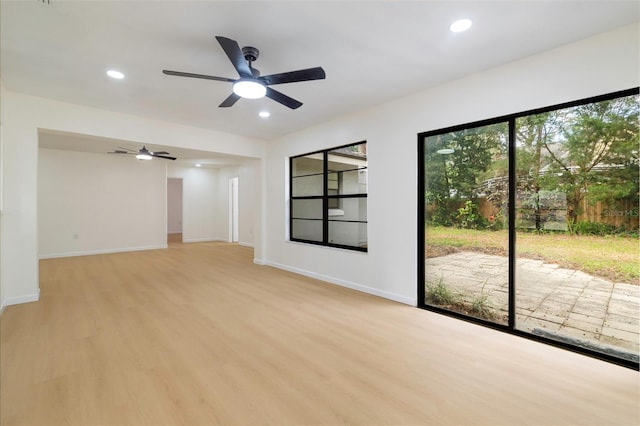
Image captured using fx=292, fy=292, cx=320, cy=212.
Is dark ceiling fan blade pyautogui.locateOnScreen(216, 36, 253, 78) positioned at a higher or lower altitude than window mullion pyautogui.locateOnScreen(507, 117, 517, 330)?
higher

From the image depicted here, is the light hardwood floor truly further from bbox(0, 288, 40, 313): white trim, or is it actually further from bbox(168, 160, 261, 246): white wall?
bbox(168, 160, 261, 246): white wall

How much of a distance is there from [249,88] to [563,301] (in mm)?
3482

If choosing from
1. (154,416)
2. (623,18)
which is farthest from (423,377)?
(623,18)

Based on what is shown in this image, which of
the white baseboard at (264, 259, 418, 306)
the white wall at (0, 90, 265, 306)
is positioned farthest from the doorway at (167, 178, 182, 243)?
the white wall at (0, 90, 265, 306)

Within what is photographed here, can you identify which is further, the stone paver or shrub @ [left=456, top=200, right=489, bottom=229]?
shrub @ [left=456, top=200, right=489, bottom=229]

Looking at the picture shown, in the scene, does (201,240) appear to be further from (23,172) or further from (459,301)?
(459,301)

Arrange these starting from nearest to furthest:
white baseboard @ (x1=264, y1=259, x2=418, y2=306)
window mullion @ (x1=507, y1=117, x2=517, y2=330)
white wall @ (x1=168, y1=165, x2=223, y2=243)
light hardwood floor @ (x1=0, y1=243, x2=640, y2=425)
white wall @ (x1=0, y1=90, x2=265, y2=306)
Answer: light hardwood floor @ (x1=0, y1=243, x2=640, y2=425)
window mullion @ (x1=507, y1=117, x2=517, y2=330)
white wall @ (x1=0, y1=90, x2=265, y2=306)
white baseboard @ (x1=264, y1=259, x2=418, y2=306)
white wall @ (x1=168, y1=165, x2=223, y2=243)

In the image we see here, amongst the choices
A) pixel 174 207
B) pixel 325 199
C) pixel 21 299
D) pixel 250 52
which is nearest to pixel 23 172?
pixel 21 299

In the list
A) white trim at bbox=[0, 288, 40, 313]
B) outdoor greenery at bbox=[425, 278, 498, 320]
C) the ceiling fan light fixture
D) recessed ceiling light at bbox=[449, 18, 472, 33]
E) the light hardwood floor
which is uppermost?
recessed ceiling light at bbox=[449, 18, 472, 33]

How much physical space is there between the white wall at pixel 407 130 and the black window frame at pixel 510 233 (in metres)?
0.05

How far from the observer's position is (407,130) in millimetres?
3758

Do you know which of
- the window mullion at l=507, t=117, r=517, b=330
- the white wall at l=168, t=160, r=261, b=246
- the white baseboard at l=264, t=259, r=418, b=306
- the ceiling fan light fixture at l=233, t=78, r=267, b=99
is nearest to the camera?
the ceiling fan light fixture at l=233, t=78, r=267, b=99

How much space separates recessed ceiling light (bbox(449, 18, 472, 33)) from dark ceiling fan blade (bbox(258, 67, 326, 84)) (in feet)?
3.53

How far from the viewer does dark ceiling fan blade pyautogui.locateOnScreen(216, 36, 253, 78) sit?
6.46ft
